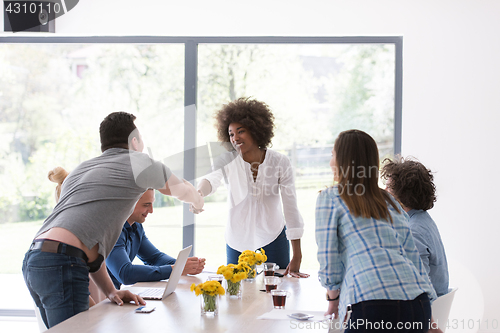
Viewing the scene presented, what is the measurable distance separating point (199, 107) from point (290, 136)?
828 mm

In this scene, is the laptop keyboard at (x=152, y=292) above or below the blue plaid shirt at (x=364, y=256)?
below

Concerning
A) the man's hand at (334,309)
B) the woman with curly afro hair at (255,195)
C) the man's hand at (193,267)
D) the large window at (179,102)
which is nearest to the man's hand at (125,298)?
the man's hand at (193,267)

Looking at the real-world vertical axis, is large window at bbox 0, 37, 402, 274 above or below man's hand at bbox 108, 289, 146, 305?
above

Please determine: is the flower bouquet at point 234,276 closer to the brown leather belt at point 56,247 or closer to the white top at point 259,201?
the brown leather belt at point 56,247

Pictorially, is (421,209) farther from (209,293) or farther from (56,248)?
(56,248)

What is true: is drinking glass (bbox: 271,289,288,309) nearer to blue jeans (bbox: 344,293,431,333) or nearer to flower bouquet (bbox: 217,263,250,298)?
flower bouquet (bbox: 217,263,250,298)

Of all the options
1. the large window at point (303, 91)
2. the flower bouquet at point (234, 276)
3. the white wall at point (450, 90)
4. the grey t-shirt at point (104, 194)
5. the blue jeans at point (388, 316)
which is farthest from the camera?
the large window at point (303, 91)

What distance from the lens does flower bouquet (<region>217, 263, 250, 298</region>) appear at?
192 cm

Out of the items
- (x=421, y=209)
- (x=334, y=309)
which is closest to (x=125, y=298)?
(x=334, y=309)

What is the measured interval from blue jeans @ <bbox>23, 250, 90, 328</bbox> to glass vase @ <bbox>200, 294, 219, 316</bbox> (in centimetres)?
50

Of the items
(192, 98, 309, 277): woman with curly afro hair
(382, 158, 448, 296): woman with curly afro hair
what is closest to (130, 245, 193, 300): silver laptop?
(192, 98, 309, 277): woman with curly afro hair

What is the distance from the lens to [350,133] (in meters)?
1.62

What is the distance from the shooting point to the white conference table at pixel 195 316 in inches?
61.6

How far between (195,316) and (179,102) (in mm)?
2458
